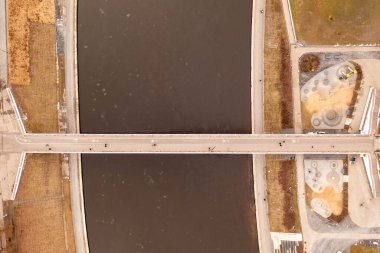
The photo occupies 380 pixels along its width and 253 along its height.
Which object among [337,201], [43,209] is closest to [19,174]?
[43,209]

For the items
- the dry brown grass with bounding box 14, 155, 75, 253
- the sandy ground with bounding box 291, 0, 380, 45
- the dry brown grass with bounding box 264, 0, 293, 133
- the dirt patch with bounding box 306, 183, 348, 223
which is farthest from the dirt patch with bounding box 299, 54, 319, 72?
the dry brown grass with bounding box 14, 155, 75, 253

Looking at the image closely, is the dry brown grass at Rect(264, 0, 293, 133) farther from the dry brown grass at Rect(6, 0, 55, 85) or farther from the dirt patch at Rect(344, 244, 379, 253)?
the dry brown grass at Rect(6, 0, 55, 85)

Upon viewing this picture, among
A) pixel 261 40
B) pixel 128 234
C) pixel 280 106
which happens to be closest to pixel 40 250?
pixel 128 234

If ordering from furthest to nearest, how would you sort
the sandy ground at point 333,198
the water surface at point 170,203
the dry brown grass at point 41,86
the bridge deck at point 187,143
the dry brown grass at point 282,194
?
1. the water surface at point 170,203
2. the dry brown grass at point 41,86
3. the dry brown grass at point 282,194
4. the sandy ground at point 333,198
5. the bridge deck at point 187,143

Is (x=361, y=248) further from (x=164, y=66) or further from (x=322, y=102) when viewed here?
(x=164, y=66)

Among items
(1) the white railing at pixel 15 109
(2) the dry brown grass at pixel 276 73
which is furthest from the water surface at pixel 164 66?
(1) the white railing at pixel 15 109

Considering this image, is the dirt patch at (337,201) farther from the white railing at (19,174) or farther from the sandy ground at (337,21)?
the white railing at (19,174)
